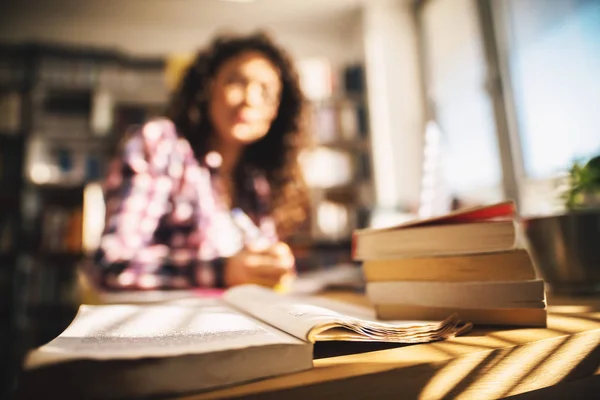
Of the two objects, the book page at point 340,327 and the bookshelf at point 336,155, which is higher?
the bookshelf at point 336,155

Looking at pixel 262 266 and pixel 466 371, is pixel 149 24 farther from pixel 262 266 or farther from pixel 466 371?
pixel 466 371

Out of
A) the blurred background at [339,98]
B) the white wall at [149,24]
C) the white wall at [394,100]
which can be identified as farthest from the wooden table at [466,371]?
the white wall at [149,24]

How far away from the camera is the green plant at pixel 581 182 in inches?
27.6

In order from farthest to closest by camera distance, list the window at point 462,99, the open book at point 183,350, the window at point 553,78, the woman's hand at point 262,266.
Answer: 1. the window at point 462,99
2. the window at point 553,78
3. the woman's hand at point 262,266
4. the open book at point 183,350

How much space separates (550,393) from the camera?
370mm

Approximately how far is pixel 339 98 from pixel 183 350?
2.97 m

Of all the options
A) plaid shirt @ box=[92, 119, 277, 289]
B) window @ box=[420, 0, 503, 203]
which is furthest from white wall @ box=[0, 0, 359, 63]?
plaid shirt @ box=[92, 119, 277, 289]

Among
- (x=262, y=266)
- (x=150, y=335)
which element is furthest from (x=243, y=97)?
(x=150, y=335)

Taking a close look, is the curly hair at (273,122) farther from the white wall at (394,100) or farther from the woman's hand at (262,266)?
the white wall at (394,100)

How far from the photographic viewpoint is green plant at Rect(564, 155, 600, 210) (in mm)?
702

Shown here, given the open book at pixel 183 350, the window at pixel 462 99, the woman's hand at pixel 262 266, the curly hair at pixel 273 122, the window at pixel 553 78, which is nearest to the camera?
the open book at pixel 183 350

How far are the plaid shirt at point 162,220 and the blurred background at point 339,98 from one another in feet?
2.65

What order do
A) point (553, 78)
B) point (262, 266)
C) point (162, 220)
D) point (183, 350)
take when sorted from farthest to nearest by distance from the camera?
point (553, 78) → point (162, 220) → point (262, 266) → point (183, 350)

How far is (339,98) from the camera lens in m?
3.07
